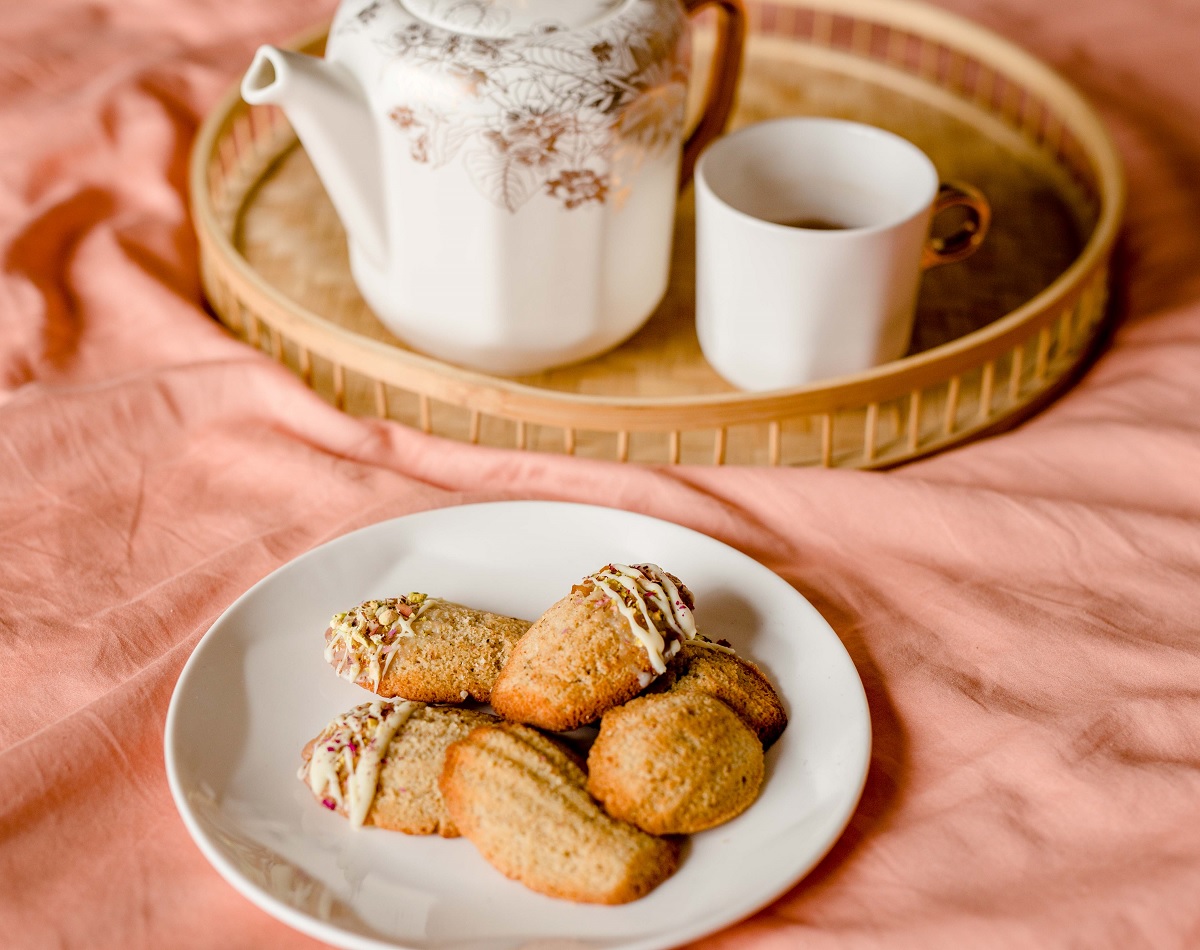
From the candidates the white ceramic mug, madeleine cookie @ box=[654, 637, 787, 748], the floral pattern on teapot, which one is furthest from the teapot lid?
madeleine cookie @ box=[654, 637, 787, 748]

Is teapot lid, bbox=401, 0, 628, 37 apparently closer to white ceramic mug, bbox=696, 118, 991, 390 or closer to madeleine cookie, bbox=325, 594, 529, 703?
white ceramic mug, bbox=696, 118, 991, 390

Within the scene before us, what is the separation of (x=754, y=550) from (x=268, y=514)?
0.28 m

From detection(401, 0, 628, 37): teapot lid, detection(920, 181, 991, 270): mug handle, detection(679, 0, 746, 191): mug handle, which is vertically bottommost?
detection(920, 181, 991, 270): mug handle

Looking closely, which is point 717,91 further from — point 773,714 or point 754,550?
point 773,714

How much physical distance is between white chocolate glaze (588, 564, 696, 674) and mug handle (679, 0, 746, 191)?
0.36 meters

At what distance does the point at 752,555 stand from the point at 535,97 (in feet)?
0.92

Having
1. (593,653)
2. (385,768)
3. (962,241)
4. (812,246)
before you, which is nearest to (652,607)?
(593,653)

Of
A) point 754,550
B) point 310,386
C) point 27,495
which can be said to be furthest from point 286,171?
point 754,550

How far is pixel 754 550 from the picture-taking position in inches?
26.9

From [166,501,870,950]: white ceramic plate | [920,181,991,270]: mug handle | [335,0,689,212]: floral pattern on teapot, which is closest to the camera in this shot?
[166,501,870,950]: white ceramic plate

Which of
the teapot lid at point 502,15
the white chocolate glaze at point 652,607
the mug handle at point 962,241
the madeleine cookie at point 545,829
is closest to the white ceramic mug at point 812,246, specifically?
the mug handle at point 962,241

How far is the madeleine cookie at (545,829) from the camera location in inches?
Answer: 18.4

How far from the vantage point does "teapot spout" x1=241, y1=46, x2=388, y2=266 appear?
658mm

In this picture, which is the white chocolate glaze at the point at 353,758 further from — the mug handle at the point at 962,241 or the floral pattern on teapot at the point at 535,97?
the mug handle at the point at 962,241
